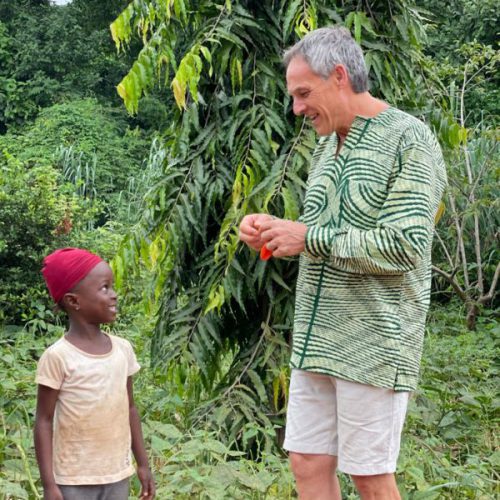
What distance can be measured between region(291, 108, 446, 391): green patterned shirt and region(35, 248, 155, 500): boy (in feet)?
1.86

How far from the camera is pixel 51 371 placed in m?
2.51

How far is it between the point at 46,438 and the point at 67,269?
0.47 metres

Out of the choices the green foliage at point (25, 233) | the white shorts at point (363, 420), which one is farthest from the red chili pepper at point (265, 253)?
the green foliage at point (25, 233)

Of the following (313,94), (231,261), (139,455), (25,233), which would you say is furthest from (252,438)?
(25,233)

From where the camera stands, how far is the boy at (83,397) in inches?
99.0

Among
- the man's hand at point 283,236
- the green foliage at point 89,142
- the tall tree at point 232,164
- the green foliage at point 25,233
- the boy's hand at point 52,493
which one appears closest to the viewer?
the boy's hand at point 52,493

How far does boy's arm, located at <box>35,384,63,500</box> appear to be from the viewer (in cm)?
248

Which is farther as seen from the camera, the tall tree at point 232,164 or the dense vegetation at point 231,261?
the tall tree at point 232,164

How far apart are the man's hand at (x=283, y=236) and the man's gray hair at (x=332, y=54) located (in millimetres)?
440

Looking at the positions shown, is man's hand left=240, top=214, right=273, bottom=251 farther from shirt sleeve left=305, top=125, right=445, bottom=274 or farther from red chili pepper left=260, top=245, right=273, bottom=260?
shirt sleeve left=305, top=125, right=445, bottom=274

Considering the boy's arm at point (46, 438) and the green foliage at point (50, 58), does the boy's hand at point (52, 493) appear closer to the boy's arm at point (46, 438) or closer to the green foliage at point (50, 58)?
the boy's arm at point (46, 438)

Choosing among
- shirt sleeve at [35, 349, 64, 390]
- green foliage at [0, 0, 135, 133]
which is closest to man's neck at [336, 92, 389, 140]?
shirt sleeve at [35, 349, 64, 390]

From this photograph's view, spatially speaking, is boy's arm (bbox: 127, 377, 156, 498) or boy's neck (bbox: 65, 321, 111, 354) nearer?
boy's neck (bbox: 65, 321, 111, 354)

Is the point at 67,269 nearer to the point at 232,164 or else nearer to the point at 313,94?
the point at 313,94
